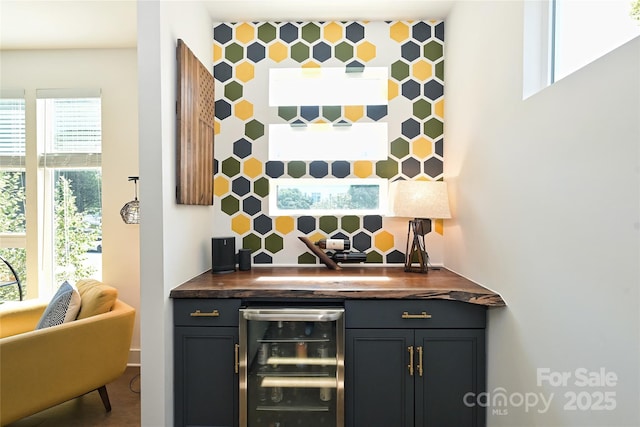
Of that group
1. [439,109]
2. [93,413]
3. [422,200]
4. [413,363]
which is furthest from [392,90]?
[93,413]

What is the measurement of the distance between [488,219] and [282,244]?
1.44 m

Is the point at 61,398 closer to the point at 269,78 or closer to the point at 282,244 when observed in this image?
the point at 282,244

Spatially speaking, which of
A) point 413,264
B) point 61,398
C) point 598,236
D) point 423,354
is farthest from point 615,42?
point 61,398

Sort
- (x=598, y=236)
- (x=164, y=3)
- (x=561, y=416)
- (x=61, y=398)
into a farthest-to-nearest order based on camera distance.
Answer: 1. (x=61, y=398)
2. (x=164, y=3)
3. (x=561, y=416)
4. (x=598, y=236)

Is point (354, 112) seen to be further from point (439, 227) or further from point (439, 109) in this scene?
point (439, 227)

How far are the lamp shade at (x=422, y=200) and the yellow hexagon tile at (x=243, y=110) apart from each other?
1.23m

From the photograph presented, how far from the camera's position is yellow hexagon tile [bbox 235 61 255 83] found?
268 centimetres

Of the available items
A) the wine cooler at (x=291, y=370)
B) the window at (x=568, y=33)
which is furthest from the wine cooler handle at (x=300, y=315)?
the window at (x=568, y=33)

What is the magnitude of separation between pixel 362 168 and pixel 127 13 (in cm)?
201

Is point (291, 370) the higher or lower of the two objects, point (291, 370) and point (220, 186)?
the lower

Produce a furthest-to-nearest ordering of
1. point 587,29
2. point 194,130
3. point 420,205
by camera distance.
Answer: point 420,205, point 194,130, point 587,29

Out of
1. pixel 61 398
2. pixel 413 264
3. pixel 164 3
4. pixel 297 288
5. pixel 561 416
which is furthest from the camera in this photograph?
pixel 413 264

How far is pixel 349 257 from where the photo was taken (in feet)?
8.32

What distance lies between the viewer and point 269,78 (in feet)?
8.82
